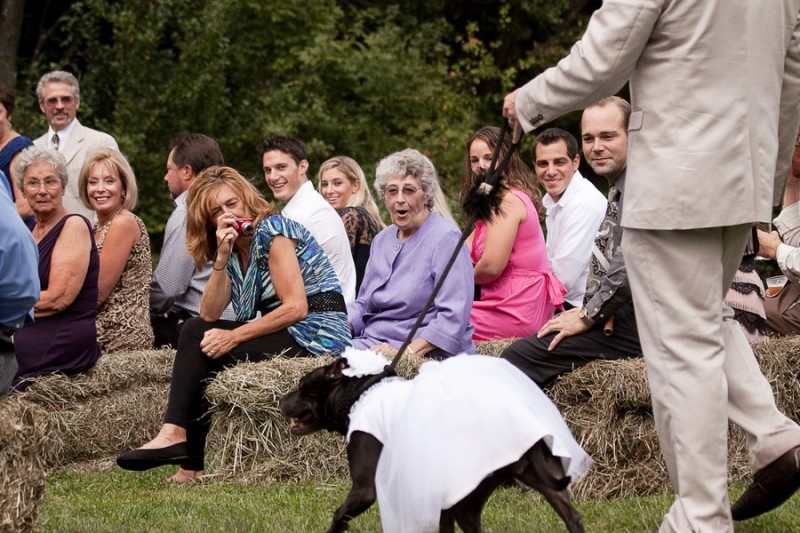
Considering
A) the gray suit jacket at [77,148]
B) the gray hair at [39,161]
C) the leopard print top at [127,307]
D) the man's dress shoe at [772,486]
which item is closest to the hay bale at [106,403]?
the leopard print top at [127,307]

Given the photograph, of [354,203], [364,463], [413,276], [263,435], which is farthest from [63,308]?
[364,463]

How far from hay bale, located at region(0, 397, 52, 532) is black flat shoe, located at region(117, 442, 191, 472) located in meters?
1.33

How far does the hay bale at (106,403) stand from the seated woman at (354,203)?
1.61 meters

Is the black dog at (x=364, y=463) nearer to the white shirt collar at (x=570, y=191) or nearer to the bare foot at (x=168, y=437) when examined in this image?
the bare foot at (x=168, y=437)

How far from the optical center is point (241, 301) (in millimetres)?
7328

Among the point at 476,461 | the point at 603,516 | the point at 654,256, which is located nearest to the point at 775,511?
the point at 603,516

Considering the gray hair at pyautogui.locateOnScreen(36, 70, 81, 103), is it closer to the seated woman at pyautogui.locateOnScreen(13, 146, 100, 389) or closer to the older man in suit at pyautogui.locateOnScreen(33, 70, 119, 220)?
the older man in suit at pyautogui.locateOnScreen(33, 70, 119, 220)

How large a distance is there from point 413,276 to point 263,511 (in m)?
1.98

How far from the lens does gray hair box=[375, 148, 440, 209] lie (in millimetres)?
7438

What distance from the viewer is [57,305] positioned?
7555mm

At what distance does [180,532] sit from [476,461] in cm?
184

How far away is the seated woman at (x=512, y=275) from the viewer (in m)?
7.68

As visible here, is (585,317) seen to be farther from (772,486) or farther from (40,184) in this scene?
(40,184)

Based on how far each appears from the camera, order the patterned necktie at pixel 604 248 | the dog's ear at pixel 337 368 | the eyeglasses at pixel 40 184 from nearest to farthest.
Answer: the dog's ear at pixel 337 368 < the patterned necktie at pixel 604 248 < the eyeglasses at pixel 40 184
